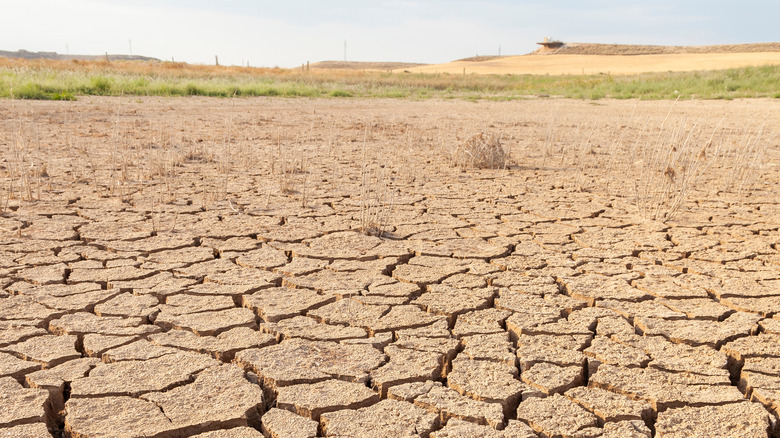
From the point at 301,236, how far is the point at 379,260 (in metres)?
0.69

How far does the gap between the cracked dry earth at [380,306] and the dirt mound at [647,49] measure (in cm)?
5549

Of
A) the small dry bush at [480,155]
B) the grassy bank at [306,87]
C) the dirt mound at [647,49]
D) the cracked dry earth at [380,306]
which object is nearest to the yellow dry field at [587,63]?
the dirt mound at [647,49]

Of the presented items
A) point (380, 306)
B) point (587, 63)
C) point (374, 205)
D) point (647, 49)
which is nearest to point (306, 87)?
point (374, 205)

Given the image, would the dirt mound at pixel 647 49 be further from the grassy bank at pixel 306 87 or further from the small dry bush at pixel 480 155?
the small dry bush at pixel 480 155

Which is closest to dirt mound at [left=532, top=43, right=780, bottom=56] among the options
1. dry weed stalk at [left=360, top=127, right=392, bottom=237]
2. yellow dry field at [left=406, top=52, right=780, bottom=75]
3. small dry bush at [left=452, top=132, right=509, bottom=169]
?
yellow dry field at [left=406, top=52, right=780, bottom=75]

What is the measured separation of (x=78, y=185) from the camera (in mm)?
5582

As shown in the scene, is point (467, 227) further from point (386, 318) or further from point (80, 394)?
point (80, 394)

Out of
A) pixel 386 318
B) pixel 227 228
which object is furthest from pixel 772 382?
pixel 227 228

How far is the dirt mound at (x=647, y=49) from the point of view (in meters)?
53.4

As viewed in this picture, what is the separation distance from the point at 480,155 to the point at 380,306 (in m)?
4.10

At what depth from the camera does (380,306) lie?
315 cm

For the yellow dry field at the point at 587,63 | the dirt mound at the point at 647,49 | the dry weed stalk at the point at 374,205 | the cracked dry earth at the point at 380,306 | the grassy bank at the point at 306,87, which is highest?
the dirt mound at the point at 647,49

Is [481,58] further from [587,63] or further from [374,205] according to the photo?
[374,205]

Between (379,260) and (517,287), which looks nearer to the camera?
(517,287)
